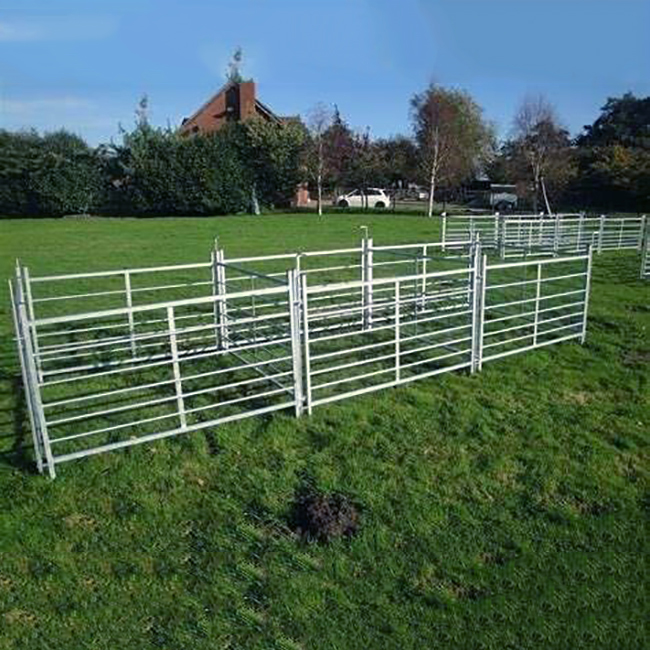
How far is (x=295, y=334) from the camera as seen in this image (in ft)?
17.7

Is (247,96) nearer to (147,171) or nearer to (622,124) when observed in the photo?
(147,171)

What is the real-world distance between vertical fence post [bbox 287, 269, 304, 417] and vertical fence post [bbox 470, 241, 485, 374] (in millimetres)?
2311

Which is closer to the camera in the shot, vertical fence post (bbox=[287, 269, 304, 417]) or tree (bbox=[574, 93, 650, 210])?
vertical fence post (bbox=[287, 269, 304, 417])

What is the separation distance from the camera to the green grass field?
3.19 metres

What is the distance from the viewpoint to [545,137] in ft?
119

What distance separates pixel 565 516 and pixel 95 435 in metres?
3.91

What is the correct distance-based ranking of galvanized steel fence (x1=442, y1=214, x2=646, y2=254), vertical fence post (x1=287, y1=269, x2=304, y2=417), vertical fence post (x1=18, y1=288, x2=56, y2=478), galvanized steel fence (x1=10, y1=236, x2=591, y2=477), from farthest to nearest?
galvanized steel fence (x1=442, y1=214, x2=646, y2=254) < vertical fence post (x1=287, y1=269, x2=304, y2=417) < galvanized steel fence (x1=10, y1=236, x2=591, y2=477) < vertical fence post (x1=18, y1=288, x2=56, y2=478)

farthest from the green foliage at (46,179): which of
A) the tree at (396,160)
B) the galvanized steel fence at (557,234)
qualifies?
the galvanized steel fence at (557,234)

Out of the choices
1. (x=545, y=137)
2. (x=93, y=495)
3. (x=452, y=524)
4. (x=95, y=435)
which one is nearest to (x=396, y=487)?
(x=452, y=524)

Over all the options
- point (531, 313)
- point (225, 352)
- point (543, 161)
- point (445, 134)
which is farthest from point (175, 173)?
point (531, 313)

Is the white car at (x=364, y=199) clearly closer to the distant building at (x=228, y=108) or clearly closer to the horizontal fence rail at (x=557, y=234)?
the distant building at (x=228, y=108)

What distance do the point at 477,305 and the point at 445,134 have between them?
36.6 meters

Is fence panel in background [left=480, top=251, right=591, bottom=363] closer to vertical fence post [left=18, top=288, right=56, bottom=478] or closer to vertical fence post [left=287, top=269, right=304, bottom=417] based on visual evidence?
vertical fence post [left=287, top=269, right=304, bottom=417]

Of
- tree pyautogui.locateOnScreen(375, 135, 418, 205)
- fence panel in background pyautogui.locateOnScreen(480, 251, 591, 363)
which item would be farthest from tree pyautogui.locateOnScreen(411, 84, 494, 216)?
fence panel in background pyautogui.locateOnScreen(480, 251, 591, 363)
